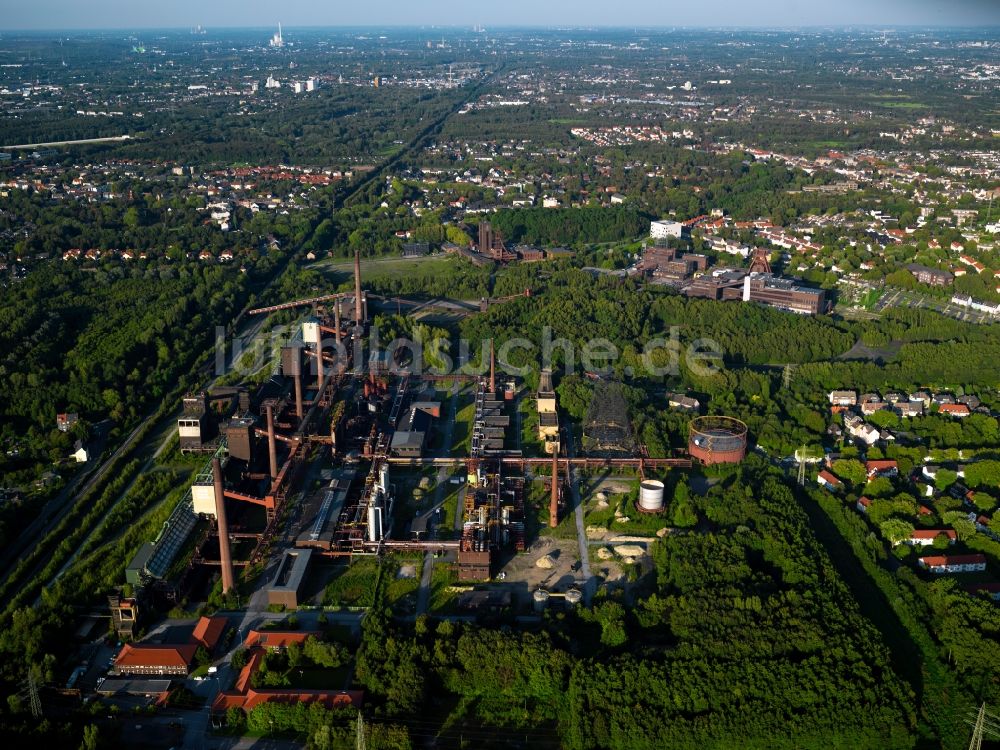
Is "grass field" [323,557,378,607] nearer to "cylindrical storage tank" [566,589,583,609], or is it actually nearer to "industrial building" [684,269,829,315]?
"cylindrical storage tank" [566,589,583,609]

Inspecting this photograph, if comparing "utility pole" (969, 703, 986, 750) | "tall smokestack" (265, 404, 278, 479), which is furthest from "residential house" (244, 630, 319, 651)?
"utility pole" (969, 703, 986, 750)

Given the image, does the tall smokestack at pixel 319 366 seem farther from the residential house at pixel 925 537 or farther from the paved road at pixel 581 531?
the residential house at pixel 925 537

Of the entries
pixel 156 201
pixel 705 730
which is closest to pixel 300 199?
pixel 156 201

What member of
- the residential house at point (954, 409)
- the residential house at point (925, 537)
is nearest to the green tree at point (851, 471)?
the residential house at point (925, 537)

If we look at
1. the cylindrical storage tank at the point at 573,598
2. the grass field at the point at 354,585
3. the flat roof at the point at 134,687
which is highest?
the cylindrical storage tank at the point at 573,598

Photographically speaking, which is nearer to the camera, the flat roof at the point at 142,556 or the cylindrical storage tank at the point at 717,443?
the flat roof at the point at 142,556

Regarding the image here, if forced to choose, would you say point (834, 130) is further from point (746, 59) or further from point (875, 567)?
point (746, 59)
